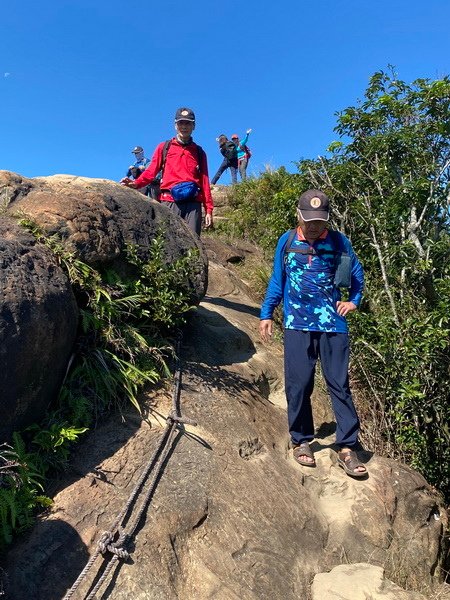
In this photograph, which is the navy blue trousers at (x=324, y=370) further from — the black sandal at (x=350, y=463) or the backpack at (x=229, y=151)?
the backpack at (x=229, y=151)

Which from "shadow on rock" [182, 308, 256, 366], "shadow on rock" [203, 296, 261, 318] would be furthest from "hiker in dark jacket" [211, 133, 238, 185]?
"shadow on rock" [182, 308, 256, 366]

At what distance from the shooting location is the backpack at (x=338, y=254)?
402 centimetres

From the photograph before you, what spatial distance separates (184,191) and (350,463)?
3.30 meters

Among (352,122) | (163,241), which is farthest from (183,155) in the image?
(352,122)

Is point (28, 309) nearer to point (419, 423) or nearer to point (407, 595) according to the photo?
point (407, 595)

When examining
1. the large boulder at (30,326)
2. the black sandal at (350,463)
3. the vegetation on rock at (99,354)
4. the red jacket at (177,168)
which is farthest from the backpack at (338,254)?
the red jacket at (177,168)

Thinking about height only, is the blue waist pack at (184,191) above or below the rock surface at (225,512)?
above

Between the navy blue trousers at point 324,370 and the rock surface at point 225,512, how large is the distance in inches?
13.2

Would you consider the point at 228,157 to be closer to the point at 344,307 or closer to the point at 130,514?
the point at 344,307

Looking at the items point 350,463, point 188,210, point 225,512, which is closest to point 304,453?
point 350,463

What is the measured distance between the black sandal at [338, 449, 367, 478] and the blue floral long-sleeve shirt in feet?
3.14

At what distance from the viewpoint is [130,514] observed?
304 centimetres

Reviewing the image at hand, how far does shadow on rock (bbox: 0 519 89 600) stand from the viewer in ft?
8.45

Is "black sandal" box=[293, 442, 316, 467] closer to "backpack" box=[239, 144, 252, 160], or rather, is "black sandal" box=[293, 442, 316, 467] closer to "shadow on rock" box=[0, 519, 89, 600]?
"shadow on rock" box=[0, 519, 89, 600]
